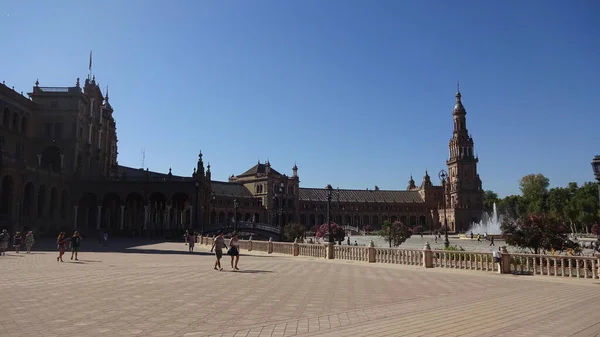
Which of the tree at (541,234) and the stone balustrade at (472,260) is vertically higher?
the tree at (541,234)

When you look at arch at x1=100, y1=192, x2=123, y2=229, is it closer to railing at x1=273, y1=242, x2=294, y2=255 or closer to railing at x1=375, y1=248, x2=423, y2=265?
railing at x1=273, y1=242, x2=294, y2=255

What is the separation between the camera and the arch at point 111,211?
69875 millimetres

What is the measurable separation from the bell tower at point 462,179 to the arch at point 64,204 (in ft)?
332

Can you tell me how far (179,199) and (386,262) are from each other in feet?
173

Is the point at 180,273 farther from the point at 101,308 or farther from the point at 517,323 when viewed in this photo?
the point at 517,323

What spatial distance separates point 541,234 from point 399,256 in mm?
8281

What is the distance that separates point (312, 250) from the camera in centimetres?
3173

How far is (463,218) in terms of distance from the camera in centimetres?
→ 13062

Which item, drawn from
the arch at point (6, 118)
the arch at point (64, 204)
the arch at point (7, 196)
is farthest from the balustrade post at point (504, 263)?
the arch at point (64, 204)

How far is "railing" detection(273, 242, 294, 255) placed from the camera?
34.2 metres

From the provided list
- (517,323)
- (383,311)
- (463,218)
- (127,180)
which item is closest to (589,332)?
(517,323)

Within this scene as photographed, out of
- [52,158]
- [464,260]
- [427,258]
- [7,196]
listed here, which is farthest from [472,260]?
[52,158]

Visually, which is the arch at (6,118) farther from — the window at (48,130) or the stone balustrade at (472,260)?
the stone balustrade at (472,260)

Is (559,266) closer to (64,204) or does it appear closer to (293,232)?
(293,232)
